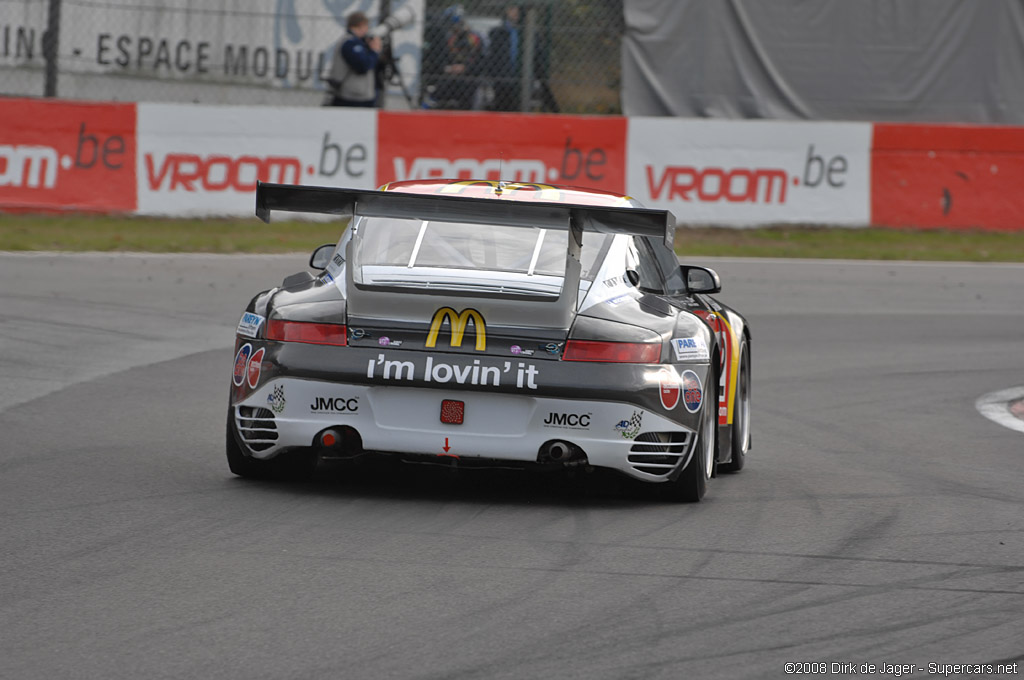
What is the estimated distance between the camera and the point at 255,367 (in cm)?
658

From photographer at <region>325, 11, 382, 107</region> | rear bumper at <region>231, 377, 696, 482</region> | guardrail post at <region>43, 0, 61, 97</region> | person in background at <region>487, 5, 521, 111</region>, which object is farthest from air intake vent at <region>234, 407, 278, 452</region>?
guardrail post at <region>43, 0, 61, 97</region>

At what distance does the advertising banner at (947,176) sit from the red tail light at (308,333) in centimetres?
1402

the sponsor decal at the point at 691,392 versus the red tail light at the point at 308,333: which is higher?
the red tail light at the point at 308,333

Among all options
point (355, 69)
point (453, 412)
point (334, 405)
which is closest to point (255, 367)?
point (334, 405)

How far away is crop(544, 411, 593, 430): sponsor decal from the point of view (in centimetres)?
634

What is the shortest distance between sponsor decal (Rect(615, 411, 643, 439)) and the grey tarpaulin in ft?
48.3

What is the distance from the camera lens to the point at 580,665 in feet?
14.2

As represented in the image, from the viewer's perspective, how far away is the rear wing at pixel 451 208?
21.9 ft

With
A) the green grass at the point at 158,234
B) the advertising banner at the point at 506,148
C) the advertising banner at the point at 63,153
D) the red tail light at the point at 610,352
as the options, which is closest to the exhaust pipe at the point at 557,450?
the red tail light at the point at 610,352

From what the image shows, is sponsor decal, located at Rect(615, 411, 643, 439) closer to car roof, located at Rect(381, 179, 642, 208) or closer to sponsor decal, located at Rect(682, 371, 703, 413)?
sponsor decal, located at Rect(682, 371, 703, 413)

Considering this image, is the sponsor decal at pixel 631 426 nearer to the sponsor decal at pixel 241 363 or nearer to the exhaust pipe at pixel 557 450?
the exhaust pipe at pixel 557 450

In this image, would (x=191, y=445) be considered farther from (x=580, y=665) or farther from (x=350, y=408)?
(x=580, y=665)

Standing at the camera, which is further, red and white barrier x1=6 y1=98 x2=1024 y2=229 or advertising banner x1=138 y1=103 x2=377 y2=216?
advertising banner x1=138 y1=103 x2=377 y2=216

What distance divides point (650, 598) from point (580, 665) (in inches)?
32.5
